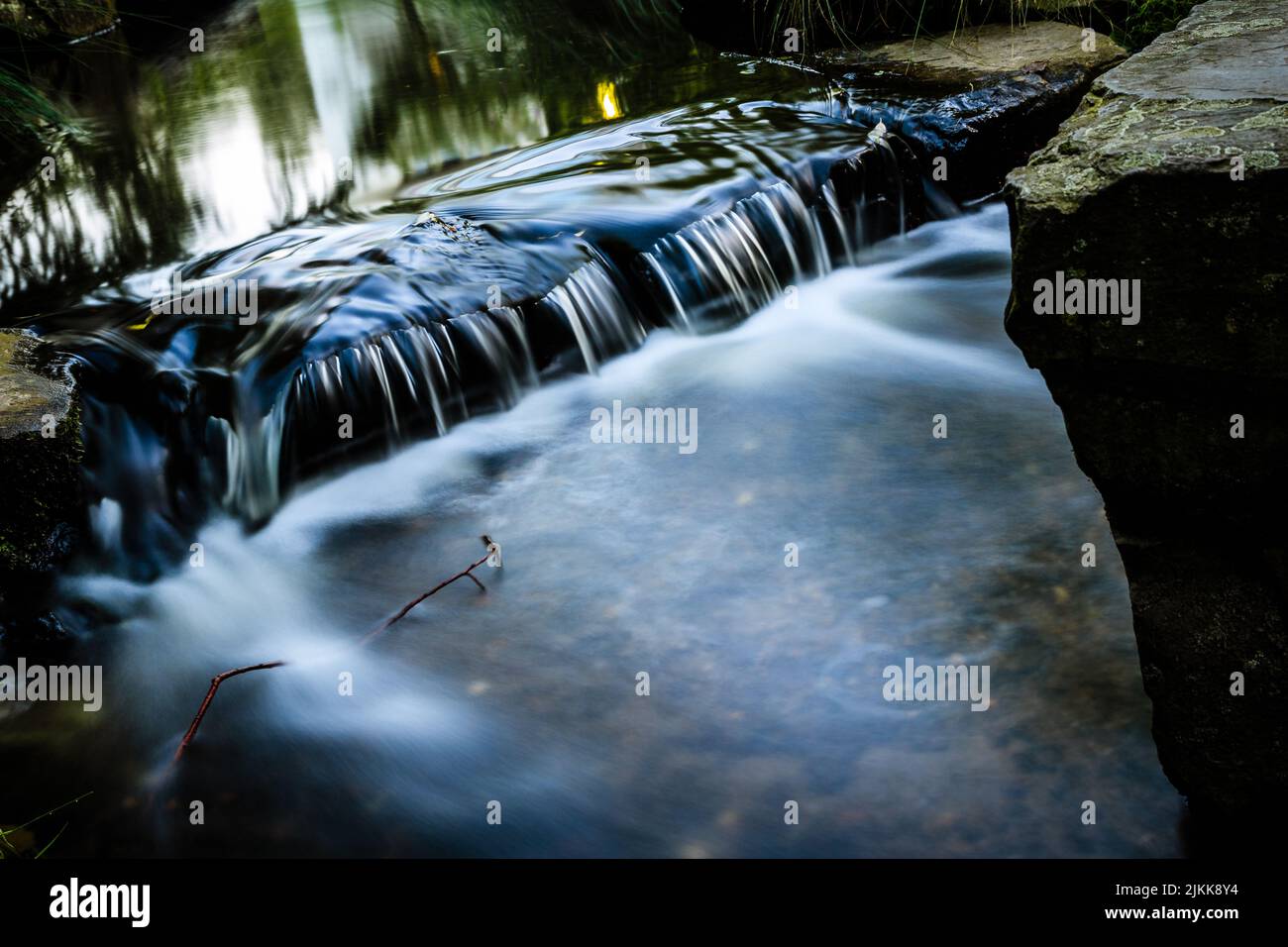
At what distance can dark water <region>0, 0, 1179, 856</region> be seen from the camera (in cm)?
214

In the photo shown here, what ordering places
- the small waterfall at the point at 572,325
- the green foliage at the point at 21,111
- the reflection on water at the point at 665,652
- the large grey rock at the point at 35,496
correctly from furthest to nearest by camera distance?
the green foliage at the point at 21,111 < the small waterfall at the point at 572,325 < the large grey rock at the point at 35,496 < the reflection on water at the point at 665,652

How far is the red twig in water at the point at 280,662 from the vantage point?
240 cm

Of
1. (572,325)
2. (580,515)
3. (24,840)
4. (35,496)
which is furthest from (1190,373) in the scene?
(35,496)

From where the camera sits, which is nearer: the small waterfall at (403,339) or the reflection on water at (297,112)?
the small waterfall at (403,339)

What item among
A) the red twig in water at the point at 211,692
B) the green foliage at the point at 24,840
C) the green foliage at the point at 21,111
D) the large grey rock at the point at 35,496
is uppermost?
the green foliage at the point at 21,111

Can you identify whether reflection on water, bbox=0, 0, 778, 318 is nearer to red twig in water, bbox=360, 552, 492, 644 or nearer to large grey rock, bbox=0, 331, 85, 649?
large grey rock, bbox=0, 331, 85, 649

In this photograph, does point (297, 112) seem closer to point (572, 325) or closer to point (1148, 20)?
point (572, 325)

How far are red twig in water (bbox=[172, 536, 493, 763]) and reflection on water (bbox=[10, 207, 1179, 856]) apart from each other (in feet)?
0.11

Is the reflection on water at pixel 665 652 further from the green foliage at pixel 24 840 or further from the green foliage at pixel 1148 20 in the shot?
the green foliage at pixel 1148 20

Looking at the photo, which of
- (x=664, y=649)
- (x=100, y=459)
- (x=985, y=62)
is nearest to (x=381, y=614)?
(x=664, y=649)

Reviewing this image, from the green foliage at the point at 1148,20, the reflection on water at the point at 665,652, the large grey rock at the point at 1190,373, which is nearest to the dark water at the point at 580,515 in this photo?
the reflection on water at the point at 665,652

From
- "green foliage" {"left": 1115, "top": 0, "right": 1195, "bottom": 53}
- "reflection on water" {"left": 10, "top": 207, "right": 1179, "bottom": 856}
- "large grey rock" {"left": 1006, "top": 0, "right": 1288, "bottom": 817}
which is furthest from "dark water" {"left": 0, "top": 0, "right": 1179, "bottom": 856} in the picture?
"green foliage" {"left": 1115, "top": 0, "right": 1195, "bottom": 53}
